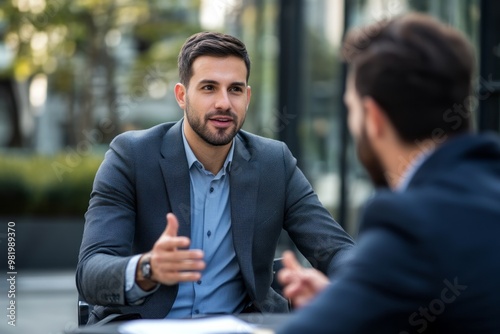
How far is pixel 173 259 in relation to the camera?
7.11ft

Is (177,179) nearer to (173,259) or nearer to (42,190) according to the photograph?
(173,259)

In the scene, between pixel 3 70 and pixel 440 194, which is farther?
pixel 3 70

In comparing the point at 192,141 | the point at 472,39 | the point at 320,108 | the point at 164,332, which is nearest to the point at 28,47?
the point at 320,108

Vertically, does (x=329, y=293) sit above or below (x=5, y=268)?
above

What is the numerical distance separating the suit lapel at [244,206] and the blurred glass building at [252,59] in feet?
13.6

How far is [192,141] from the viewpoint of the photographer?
127 inches

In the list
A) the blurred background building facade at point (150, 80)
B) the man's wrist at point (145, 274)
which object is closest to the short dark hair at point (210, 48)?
the man's wrist at point (145, 274)

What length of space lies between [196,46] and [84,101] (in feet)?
45.1

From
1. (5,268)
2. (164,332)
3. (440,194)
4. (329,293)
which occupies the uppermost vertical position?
(440,194)

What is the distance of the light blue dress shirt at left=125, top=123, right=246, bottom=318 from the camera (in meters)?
3.00

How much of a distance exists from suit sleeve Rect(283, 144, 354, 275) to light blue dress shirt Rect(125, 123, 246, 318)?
0.77 ft

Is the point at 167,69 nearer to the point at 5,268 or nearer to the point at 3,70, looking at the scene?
the point at 3,70

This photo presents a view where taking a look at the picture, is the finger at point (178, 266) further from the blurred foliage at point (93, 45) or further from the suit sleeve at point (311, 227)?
the blurred foliage at point (93, 45)

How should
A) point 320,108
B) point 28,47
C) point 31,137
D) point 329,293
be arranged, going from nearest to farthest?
point 329,293 → point 320,108 → point 28,47 → point 31,137
